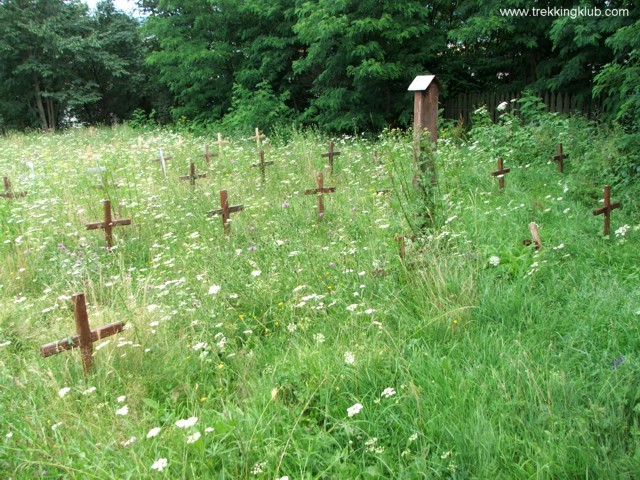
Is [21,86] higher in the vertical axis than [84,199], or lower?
higher

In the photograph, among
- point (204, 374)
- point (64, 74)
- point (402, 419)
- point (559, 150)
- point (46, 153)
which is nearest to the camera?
point (402, 419)

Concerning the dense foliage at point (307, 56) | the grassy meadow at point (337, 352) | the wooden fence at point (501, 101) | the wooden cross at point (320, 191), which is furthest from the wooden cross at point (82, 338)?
the wooden fence at point (501, 101)

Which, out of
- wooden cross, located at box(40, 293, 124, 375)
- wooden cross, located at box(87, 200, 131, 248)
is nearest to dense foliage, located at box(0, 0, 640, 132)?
wooden cross, located at box(87, 200, 131, 248)

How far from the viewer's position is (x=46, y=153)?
11.1 m

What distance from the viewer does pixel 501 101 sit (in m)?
14.1

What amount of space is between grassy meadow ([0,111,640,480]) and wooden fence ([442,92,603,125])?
7.27 meters

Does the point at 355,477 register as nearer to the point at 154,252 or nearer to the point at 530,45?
the point at 154,252

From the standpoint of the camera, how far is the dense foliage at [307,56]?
12.1m

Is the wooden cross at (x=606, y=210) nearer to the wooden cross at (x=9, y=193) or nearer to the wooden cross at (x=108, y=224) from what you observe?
the wooden cross at (x=108, y=224)

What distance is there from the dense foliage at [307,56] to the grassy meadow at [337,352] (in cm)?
496

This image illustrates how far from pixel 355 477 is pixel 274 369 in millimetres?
868

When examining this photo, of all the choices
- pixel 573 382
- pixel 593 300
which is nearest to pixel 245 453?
pixel 573 382

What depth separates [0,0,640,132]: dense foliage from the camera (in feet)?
39.8

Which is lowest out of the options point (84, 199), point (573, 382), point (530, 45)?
point (573, 382)
